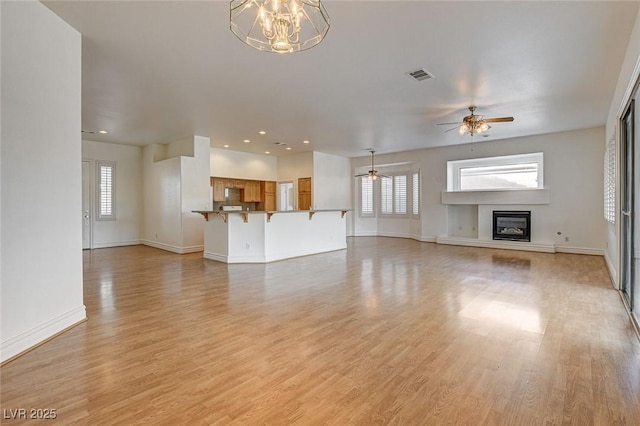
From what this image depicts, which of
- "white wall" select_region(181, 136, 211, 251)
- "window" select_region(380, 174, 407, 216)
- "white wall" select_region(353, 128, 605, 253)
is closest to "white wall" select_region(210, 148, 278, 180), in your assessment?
"white wall" select_region(181, 136, 211, 251)

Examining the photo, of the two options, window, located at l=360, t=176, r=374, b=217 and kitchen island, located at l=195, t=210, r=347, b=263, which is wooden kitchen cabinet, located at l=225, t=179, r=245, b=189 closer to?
kitchen island, located at l=195, t=210, r=347, b=263

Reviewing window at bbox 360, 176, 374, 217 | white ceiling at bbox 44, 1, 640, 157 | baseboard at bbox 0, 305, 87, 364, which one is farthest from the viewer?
window at bbox 360, 176, 374, 217

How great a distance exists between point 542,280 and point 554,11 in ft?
12.6

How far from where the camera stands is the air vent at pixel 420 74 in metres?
4.09

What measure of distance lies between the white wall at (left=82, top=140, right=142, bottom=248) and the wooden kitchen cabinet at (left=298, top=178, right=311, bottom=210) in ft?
15.8

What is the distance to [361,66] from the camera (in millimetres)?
3961

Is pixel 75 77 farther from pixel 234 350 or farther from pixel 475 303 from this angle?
pixel 475 303

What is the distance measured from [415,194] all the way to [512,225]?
3.13 m

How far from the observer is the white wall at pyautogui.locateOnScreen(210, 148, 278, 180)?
31.8ft

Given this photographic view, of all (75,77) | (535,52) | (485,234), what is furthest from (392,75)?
(485,234)

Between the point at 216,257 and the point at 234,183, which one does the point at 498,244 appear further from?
the point at 234,183

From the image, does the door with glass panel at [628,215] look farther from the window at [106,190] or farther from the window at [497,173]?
the window at [106,190]

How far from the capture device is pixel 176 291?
4.41 metres

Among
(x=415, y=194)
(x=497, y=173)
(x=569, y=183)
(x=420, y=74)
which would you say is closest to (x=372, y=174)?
(x=415, y=194)
